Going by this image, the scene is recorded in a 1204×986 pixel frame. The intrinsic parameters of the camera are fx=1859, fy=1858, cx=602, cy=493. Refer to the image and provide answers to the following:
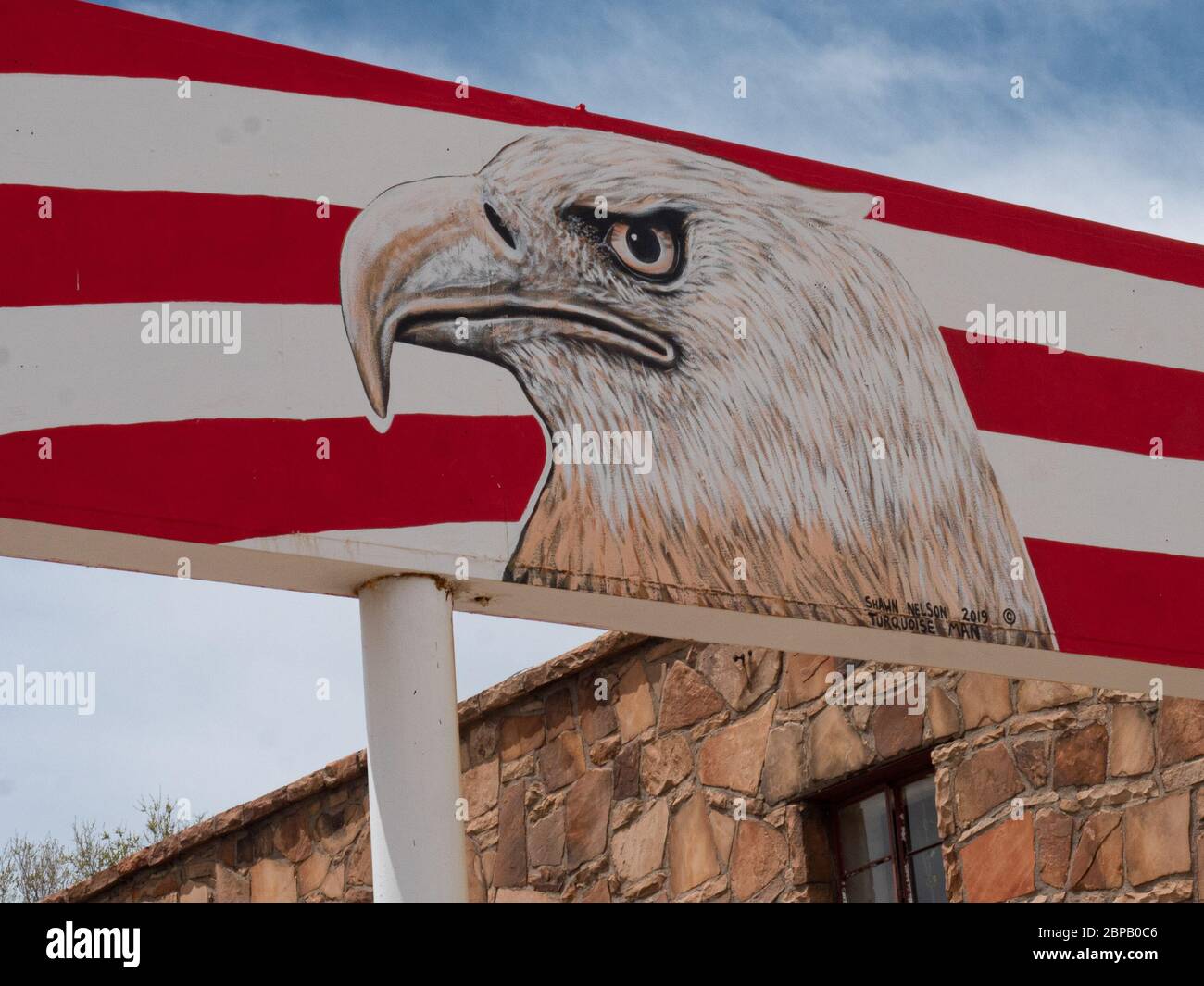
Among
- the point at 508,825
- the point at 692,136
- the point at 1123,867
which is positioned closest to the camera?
the point at 692,136

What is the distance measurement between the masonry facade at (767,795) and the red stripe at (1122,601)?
5.23ft

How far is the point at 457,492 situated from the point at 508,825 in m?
5.59

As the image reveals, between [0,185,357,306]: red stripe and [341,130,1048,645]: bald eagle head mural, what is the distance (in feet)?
0.40

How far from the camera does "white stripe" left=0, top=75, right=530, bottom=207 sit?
4.37 metres

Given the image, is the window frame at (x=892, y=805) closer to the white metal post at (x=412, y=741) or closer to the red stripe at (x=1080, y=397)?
the red stripe at (x=1080, y=397)

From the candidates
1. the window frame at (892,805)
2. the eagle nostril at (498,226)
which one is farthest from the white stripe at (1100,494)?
the window frame at (892,805)

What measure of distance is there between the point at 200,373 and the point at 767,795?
5.04m

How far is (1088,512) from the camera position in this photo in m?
5.54

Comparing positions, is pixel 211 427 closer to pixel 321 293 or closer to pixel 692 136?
pixel 321 293

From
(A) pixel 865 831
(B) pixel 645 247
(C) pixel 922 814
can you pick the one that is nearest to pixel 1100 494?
(B) pixel 645 247

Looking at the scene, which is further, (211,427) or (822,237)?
(822,237)

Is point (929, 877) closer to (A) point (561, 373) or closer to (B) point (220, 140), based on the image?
(A) point (561, 373)

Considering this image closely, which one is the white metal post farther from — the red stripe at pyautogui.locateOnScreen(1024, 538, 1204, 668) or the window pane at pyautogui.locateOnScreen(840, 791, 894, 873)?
the window pane at pyautogui.locateOnScreen(840, 791, 894, 873)

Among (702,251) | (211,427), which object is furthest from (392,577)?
(702,251)
